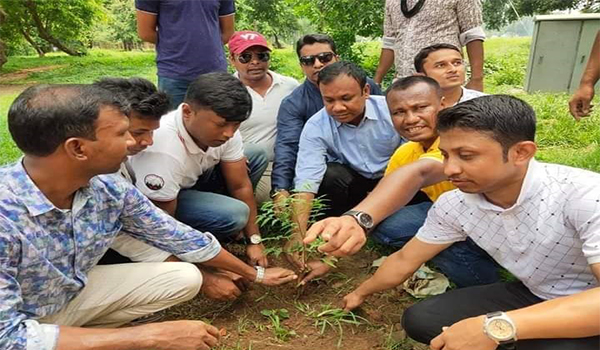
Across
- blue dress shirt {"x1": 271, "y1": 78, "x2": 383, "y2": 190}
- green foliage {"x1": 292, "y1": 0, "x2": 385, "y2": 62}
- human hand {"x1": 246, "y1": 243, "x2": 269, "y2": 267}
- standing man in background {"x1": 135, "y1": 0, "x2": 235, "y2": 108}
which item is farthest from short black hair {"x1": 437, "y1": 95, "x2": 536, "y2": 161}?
green foliage {"x1": 292, "y1": 0, "x2": 385, "y2": 62}

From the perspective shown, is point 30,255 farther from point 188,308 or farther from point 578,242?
point 578,242

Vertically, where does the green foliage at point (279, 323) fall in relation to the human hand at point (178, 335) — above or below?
below

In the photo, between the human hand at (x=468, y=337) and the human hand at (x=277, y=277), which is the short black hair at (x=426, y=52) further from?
the human hand at (x=468, y=337)

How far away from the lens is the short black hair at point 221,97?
104 inches

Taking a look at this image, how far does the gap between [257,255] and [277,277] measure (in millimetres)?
331

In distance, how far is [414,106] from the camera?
8.94ft

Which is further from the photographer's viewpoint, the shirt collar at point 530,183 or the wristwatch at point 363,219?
the wristwatch at point 363,219

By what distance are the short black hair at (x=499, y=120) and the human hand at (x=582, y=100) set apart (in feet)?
5.40

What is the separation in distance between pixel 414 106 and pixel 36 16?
2019 cm

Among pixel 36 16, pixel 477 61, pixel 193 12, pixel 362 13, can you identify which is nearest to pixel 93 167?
pixel 193 12

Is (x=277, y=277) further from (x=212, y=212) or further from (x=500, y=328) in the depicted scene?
(x=500, y=328)

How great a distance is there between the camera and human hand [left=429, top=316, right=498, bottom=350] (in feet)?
5.39

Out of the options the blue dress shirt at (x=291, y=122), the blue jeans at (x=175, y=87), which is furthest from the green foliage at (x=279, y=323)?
the blue jeans at (x=175, y=87)

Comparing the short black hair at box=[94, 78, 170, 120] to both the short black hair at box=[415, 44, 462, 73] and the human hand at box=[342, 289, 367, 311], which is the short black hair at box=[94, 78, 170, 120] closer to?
the human hand at box=[342, 289, 367, 311]
